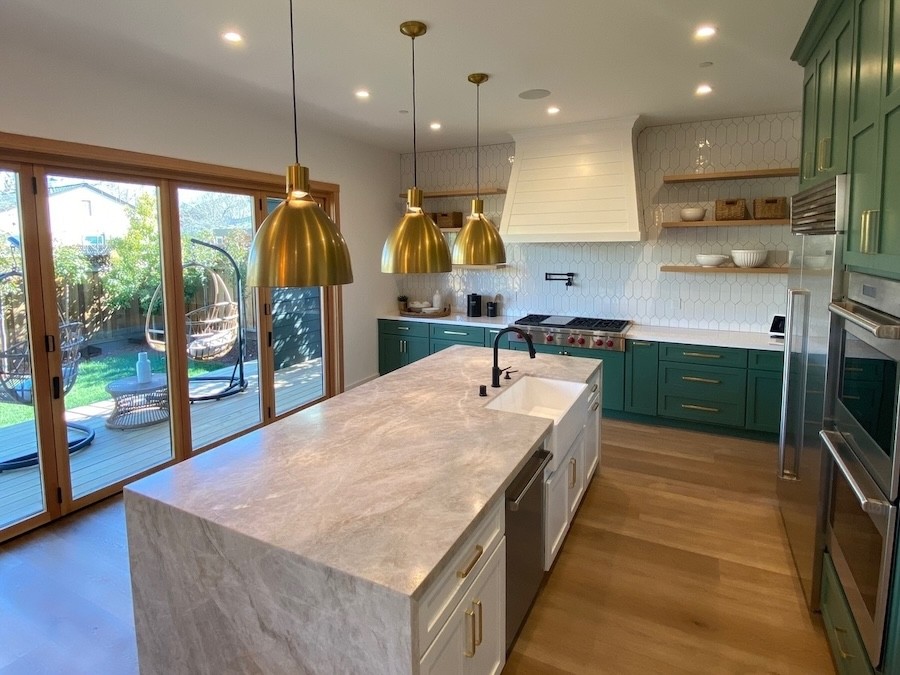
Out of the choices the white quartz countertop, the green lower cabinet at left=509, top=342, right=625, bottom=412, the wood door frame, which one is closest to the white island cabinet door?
the white quartz countertop

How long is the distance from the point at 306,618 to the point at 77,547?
2279 mm

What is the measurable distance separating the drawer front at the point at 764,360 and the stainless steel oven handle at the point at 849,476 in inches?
87.2

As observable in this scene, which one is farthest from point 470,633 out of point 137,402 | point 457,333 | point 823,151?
point 457,333

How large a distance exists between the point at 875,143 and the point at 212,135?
3.81 meters

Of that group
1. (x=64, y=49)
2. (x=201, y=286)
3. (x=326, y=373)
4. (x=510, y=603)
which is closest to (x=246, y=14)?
(x=64, y=49)

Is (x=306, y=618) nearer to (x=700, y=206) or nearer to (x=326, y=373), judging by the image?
(x=326, y=373)

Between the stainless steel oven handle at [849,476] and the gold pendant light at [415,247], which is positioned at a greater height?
the gold pendant light at [415,247]

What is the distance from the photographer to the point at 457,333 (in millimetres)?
5477

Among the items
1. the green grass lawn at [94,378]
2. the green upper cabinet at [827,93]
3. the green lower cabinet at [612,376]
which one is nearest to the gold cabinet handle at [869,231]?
the green upper cabinet at [827,93]

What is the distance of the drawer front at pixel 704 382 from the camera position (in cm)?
429

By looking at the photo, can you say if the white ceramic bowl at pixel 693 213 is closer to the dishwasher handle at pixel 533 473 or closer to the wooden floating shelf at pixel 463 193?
the wooden floating shelf at pixel 463 193

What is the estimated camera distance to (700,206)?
4.73 m

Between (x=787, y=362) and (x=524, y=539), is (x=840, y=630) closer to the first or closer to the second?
(x=524, y=539)

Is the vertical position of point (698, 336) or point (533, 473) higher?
point (698, 336)
